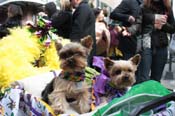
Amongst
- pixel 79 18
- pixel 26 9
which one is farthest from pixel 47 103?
pixel 26 9

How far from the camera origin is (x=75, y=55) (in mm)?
4484

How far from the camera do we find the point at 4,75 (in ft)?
16.0

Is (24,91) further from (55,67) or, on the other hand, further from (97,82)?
(55,67)

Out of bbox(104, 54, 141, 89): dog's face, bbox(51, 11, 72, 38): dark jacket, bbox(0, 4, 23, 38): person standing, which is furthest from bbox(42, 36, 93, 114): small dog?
bbox(0, 4, 23, 38): person standing

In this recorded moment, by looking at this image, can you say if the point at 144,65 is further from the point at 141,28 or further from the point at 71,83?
the point at 71,83

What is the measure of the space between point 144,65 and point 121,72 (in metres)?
2.49

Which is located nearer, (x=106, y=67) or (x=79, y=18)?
(x=106, y=67)

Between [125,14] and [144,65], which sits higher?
[125,14]

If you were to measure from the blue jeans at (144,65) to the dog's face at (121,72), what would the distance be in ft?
7.39

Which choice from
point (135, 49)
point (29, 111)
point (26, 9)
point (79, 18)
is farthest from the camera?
point (26, 9)

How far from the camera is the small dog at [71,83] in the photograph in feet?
14.1

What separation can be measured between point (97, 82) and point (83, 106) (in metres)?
0.26

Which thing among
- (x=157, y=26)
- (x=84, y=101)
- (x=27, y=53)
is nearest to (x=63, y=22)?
(x=157, y=26)

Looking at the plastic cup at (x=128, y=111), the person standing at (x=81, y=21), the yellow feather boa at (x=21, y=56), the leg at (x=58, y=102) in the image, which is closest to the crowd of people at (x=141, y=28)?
the person standing at (x=81, y=21)
